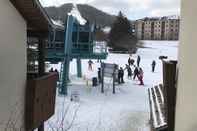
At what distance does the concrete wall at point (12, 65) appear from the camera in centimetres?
1029

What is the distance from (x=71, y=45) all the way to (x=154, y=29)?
123m

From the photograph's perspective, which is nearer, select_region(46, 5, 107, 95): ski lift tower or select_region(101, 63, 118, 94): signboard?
select_region(46, 5, 107, 95): ski lift tower

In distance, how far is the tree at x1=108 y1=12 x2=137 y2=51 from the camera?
87.4 metres

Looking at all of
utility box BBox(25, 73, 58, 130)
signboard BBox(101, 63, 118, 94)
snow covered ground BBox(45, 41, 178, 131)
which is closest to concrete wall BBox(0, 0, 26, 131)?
utility box BBox(25, 73, 58, 130)

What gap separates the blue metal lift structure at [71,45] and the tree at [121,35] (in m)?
52.4

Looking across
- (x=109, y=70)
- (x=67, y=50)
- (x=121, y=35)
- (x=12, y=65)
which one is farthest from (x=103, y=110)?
(x=121, y=35)

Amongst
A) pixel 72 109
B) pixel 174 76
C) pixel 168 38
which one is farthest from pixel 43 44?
pixel 168 38

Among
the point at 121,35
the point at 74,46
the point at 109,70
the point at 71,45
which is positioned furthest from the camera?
the point at 121,35

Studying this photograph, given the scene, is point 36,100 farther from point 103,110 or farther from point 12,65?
point 103,110

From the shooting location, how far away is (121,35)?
3492 inches

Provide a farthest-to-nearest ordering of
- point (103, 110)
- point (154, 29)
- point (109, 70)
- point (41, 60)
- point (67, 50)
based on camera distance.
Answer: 1. point (154, 29)
2. point (109, 70)
3. point (67, 50)
4. point (103, 110)
5. point (41, 60)

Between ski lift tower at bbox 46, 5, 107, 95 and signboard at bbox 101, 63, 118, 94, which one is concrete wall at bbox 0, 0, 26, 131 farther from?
signboard at bbox 101, 63, 118, 94

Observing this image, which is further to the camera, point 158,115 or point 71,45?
point 71,45

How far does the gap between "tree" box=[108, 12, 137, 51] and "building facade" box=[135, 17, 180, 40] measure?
52.4m
